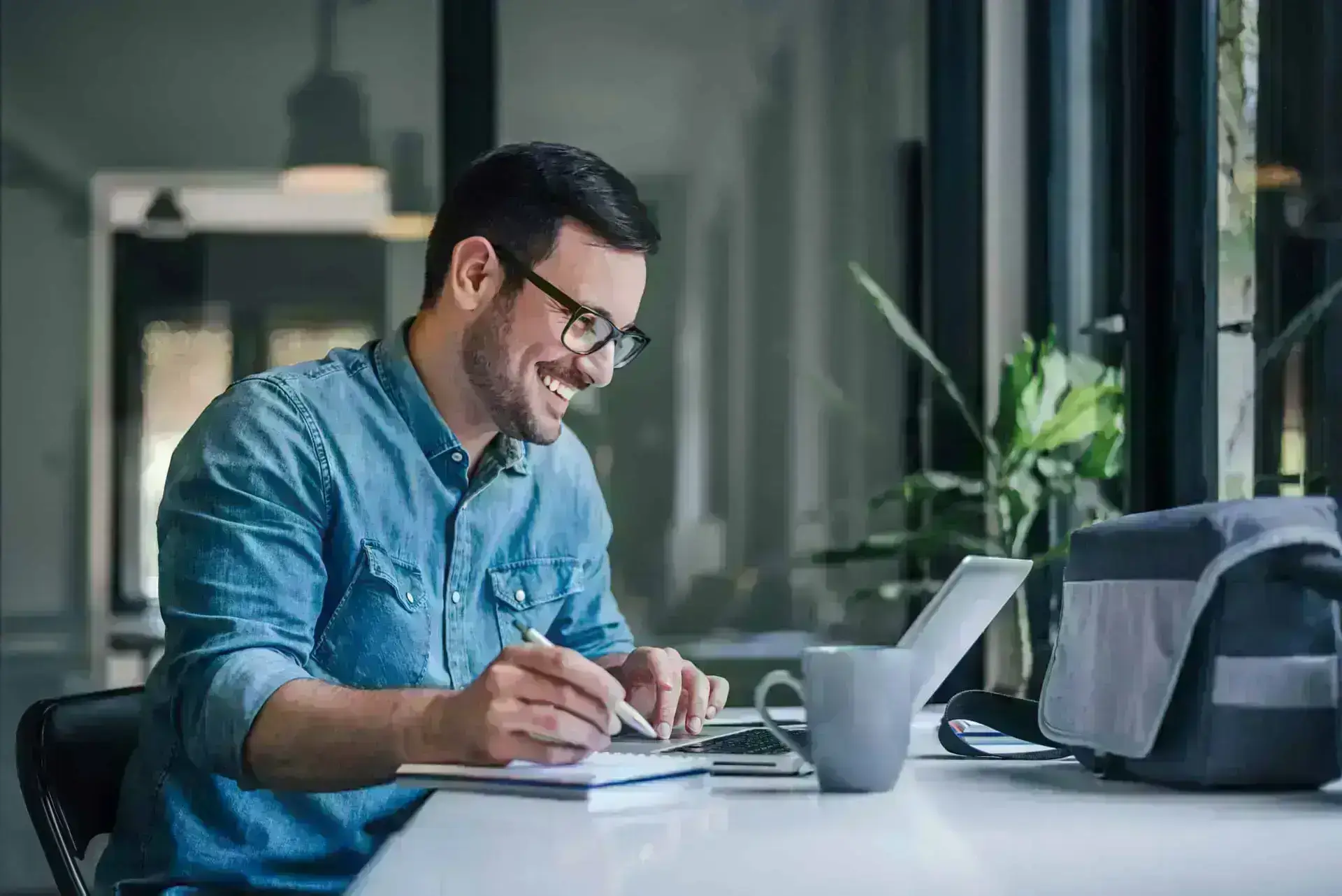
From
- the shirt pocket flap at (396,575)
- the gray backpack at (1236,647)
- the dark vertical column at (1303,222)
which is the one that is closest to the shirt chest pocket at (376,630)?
the shirt pocket flap at (396,575)

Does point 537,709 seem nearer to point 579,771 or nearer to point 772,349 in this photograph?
point 579,771

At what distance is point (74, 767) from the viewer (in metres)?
1.57

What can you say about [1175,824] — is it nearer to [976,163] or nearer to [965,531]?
[965,531]

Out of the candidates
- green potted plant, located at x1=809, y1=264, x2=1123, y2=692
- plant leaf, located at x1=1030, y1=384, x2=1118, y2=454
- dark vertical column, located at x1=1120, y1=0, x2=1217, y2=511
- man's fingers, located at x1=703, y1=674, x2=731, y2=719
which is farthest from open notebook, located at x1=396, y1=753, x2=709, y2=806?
plant leaf, located at x1=1030, y1=384, x2=1118, y2=454

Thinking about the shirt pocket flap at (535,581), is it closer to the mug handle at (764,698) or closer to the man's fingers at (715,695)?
the man's fingers at (715,695)

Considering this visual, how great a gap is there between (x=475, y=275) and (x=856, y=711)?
0.90 metres

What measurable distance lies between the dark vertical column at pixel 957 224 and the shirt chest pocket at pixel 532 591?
6.81 ft

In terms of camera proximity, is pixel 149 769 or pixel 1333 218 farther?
pixel 1333 218

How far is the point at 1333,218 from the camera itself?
2.07m

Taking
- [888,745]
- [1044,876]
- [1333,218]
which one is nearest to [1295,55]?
[1333,218]

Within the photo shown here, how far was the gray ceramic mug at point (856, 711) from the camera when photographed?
118 centimetres

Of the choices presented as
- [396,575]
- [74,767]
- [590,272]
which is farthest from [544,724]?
[590,272]

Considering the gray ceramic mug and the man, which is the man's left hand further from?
the gray ceramic mug

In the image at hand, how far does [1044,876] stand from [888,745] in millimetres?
329
